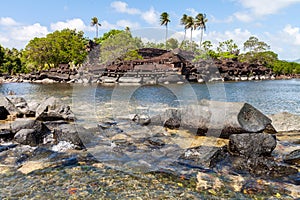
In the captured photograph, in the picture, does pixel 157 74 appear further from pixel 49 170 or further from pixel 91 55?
pixel 49 170

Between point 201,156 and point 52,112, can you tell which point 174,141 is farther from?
point 52,112

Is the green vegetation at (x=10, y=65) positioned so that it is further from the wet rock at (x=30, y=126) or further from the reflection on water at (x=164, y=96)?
the wet rock at (x=30, y=126)

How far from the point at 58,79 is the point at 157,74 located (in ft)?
69.1

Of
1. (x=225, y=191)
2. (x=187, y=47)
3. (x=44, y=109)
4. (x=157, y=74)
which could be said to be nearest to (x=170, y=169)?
(x=225, y=191)

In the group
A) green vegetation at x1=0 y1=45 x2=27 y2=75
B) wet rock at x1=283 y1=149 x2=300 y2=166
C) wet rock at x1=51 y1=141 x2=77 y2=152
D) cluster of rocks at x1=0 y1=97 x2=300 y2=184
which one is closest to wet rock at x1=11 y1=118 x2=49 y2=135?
cluster of rocks at x1=0 y1=97 x2=300 y2=184

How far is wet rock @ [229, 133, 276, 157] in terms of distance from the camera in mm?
7293

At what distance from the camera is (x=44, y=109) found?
1220 centimetres

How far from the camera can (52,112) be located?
12.2 metres

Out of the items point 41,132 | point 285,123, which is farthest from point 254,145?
point 41,132

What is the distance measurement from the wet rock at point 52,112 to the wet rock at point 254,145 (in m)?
8.26

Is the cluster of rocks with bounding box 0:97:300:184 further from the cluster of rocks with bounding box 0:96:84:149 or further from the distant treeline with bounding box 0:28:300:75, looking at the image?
the distant treeline with bounding box 0:28:300:75

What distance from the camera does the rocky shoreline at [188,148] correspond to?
6.16 meters

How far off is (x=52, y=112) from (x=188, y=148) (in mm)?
7355

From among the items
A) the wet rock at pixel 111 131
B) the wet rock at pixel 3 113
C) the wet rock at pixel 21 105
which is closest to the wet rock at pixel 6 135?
the wet rock at pixel 111 131
